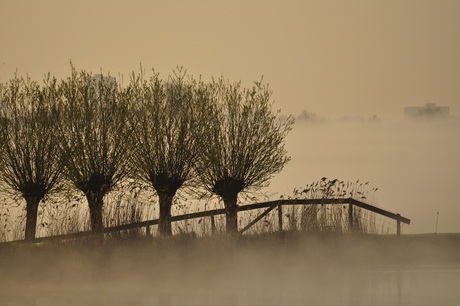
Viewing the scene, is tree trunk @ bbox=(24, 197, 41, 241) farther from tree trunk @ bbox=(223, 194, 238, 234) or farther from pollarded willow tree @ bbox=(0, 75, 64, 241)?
tree trunk @ bbox=(223, 194, 238, 234)

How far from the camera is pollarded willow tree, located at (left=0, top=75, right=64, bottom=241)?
37.7 meters

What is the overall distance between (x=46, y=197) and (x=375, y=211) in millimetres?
13643

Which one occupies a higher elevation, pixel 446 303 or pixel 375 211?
pixel 375 211

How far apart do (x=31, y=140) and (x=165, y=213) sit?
6319 millimetres

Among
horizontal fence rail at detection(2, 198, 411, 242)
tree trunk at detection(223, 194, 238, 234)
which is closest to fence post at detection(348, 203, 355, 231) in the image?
horizontal fence rail at detection(2, 198, 411, 242)

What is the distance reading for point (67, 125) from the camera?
37531 millimetres

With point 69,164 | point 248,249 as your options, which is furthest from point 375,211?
point 69,164

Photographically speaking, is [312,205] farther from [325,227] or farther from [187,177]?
[187,177]

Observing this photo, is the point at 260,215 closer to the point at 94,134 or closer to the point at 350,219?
the point at 350,219

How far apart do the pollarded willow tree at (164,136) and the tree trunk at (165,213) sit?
0.10 m

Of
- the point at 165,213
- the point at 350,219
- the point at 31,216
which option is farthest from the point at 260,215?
the point at 31,216

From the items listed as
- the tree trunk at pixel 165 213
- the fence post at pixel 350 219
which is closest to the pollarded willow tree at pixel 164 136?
the tree trunk at pixel 165 213

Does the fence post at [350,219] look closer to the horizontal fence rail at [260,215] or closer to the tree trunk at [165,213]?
the horizontal fence rail at [260,215]

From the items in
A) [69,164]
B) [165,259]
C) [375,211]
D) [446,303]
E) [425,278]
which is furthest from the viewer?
[69,164]
